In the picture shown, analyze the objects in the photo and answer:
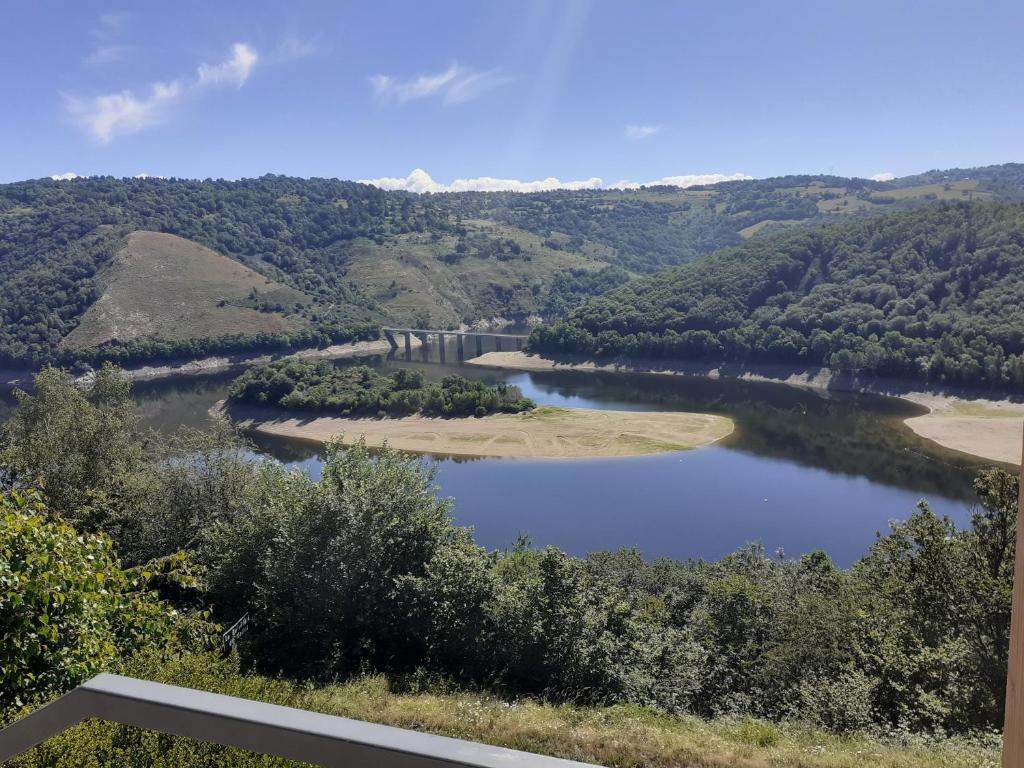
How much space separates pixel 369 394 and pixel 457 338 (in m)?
44.7

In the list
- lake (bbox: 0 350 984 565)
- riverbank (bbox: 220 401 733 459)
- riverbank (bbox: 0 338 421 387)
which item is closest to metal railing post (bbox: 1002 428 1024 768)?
lake (bbox: 0 350 984 565)

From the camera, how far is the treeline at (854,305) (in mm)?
52625

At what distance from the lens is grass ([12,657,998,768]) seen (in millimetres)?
5176

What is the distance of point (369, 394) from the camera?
167ft

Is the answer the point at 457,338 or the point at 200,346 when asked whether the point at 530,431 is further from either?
the point at 457,338

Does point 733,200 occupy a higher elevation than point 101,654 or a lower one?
higher

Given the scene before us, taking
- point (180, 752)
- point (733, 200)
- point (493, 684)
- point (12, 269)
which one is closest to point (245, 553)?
point (493, 684)

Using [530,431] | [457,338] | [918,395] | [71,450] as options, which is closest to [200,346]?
[457,338]

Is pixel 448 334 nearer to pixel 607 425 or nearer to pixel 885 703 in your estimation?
pixel 607 425

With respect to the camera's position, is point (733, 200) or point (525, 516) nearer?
point (525, 516)

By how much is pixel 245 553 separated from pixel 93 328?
7688cm

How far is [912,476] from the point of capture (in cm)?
3519

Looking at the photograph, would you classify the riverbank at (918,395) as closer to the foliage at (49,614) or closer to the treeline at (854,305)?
the treeline at (854,305)

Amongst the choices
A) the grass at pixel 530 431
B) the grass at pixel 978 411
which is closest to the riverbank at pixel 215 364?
the grass at pixel 530 431
